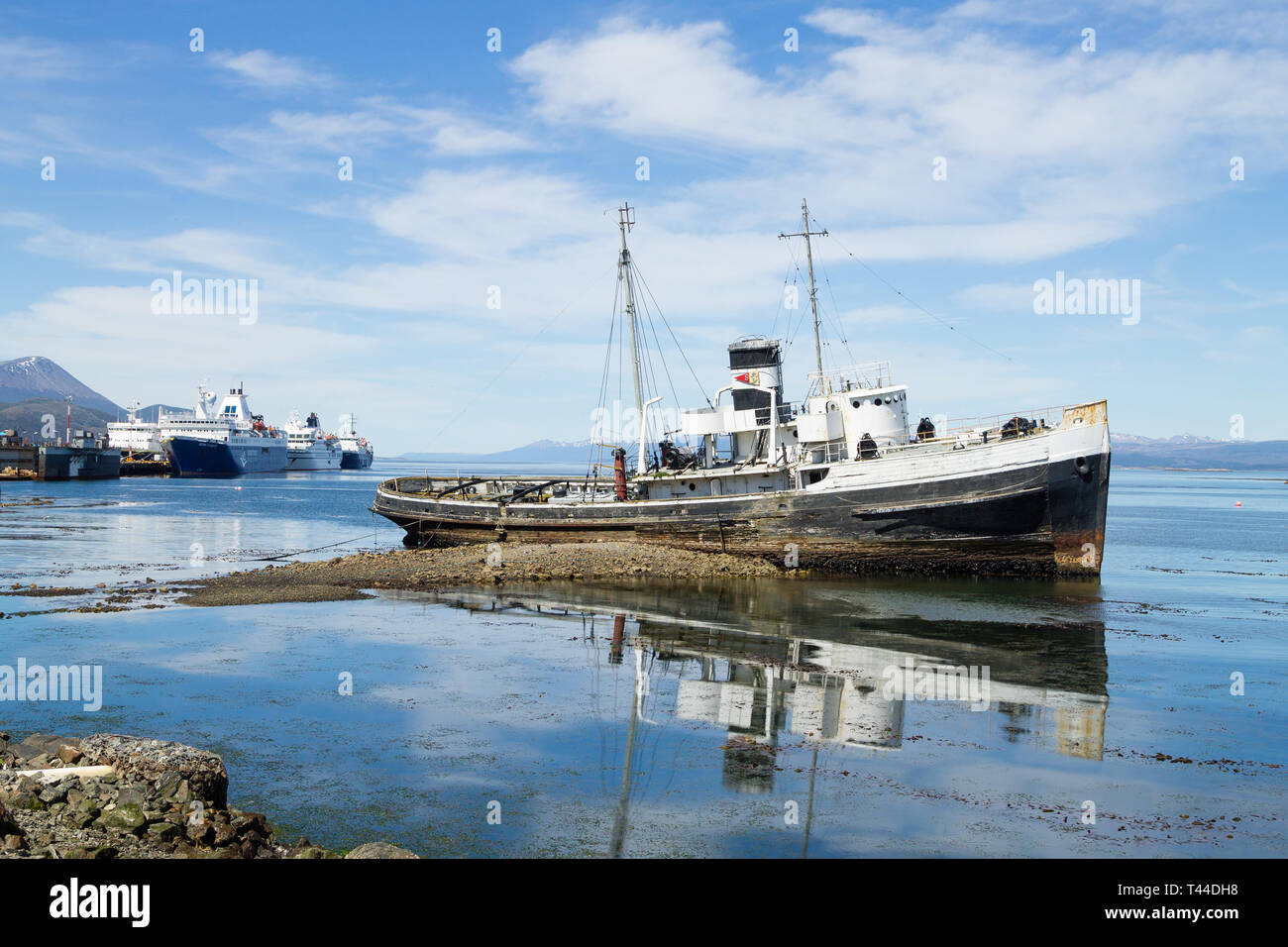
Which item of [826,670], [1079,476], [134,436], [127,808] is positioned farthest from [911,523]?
[134,436]

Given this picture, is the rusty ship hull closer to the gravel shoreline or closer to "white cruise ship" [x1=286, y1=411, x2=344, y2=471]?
the gravel shoreline

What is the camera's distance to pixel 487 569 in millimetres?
33344

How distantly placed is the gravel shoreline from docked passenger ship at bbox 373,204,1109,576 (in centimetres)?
141

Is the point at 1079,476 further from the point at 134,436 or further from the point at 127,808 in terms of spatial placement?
the point at 134,436

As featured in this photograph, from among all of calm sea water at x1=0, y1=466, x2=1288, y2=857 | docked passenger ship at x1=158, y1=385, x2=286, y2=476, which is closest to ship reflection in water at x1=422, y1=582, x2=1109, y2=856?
calm sea water at x1=0, y1=466, x2=1288, y2=857

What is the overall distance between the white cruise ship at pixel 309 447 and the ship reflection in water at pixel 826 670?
498ft

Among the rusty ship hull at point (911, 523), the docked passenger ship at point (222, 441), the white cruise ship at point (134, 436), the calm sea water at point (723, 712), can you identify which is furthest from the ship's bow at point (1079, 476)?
the white cruise ship at point (134, 436)

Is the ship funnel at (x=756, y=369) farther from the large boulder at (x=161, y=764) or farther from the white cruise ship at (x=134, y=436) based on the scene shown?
the white cruise ship at (x=134, y=436)

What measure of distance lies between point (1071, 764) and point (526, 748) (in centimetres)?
754

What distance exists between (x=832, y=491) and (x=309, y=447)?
156442mm

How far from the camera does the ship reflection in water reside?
1407 centimetres

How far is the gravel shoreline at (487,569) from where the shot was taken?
30.4 metres
